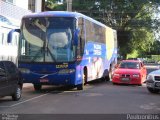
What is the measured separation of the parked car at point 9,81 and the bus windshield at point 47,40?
293 cm

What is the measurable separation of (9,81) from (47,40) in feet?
14.5

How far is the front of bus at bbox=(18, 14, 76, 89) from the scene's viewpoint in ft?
65.8

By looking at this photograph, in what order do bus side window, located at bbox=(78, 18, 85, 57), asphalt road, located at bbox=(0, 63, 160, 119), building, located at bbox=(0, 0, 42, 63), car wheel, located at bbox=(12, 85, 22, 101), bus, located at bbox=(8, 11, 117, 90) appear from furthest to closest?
building, located at bbox=(0, 0, 42, 63) → bus side window, located at bbox=(78, 18, 85, 57) → bus, located at bbox=(8, 11, 117, 90) → car wheel, located at bbox=(12, 85, 22, 101) → asphalt road, located at bbox=(0, 63, 160, 119)

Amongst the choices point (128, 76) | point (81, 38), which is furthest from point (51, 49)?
point (128, 76)

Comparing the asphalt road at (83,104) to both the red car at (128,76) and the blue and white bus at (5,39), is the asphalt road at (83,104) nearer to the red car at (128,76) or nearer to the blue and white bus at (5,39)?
the red car at (128,76)

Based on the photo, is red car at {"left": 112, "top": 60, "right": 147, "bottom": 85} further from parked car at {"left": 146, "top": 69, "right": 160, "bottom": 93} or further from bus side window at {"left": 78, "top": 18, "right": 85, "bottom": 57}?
parked car at {"left": 146, "top": 69, "right": 160, "bottom": 93}

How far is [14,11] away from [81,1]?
35.3 metres

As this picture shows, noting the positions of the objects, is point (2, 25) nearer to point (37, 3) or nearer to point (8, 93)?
point (37, 3)

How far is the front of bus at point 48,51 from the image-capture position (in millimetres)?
20062

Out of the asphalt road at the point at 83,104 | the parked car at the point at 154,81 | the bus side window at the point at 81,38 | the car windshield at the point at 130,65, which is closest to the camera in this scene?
the asphalt road at the point at 83,104

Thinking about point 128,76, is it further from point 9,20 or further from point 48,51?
point 9,20

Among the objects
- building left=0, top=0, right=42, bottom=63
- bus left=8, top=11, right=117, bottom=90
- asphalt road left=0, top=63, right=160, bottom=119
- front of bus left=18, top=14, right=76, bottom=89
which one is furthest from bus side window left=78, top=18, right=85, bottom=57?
building left=0, top=0, right=42, bottom=63

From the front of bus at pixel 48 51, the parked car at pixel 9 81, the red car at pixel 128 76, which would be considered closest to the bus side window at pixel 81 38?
the front of bus at pixel 48 51

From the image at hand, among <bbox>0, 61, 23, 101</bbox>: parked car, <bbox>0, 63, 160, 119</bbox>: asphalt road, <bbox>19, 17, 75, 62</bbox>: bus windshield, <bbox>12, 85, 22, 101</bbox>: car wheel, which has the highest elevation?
<bbox>19, 17, 75, 62</bbox>: bus windshield
